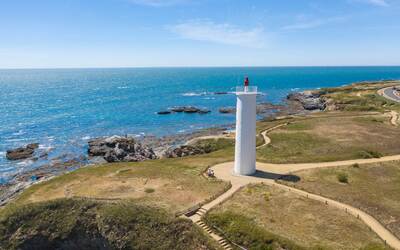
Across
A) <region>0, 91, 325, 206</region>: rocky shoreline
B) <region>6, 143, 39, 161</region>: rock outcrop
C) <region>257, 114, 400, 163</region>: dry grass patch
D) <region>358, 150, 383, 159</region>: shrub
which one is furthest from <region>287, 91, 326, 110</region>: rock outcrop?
<region>6, 143, 39, 161</region>: rock outcrop

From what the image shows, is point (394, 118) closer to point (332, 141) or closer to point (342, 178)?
point (332, 141)

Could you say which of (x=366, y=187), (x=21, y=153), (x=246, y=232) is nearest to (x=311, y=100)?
(x=366, y=187)

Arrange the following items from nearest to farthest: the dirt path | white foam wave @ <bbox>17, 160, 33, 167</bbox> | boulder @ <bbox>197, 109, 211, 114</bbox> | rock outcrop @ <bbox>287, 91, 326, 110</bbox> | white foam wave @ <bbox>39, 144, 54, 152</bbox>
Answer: white foam wave @ <bbox>17, 160, 33, 167</bbox> < the dirt path < white foam wave @ <bbox>39, 144, 54, 152</bbox> < rock outcrop @ <bbox>287, 91, 326, 110</bbox> < boulder @ <bbox>197, 109, 211, 114</bbox>

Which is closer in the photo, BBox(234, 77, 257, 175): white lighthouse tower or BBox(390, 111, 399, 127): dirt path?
BBox(234, 77, 257, 175): white lighthouse tower

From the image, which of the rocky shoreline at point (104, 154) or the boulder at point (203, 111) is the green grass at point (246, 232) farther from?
the boulder at point (203, 111)

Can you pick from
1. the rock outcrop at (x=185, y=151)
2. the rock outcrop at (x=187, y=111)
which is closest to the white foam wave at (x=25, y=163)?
the rock outcrop at (x=185, y=151)

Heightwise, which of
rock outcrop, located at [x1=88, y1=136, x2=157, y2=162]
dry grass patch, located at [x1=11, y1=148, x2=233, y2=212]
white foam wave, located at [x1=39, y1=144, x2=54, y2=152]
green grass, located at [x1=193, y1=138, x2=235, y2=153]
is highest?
dry grass patch, located at [x1=11, y1=148, x2=233, y2=212]

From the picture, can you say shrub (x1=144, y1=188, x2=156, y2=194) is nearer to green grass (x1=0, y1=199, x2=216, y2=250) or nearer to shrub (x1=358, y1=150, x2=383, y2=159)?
green grass (x1=0, y1=199, x2=216, y2=250)

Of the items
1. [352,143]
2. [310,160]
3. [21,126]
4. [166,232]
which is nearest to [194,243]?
[166,232]
